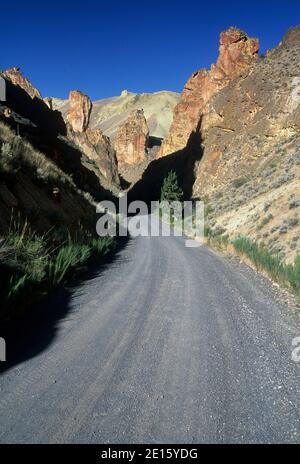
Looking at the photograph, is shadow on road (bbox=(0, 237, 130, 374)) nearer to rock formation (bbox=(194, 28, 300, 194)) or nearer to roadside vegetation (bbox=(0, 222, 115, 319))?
roadside vegetation (bbox=(0, 222, 115, 319))

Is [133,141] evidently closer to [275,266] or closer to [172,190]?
[172,190]

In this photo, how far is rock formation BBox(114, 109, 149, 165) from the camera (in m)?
138

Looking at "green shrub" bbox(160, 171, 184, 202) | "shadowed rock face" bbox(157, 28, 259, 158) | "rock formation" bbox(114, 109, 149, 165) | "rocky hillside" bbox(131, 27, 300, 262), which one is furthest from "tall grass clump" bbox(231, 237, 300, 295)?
"rock formation" bbox(114, 109, 149, 165)

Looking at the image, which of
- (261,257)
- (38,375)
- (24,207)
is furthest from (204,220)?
(38,375)

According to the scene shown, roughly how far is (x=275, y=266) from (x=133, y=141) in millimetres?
130918

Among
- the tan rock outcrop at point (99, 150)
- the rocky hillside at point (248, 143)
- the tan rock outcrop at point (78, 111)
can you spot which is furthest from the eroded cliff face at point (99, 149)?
the rocky hillside at point (248, 143)

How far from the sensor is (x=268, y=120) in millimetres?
47406

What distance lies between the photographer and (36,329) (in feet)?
20.9

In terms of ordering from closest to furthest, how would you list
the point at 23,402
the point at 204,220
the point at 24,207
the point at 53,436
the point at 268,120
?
the point at 53,436, the point at 23,402, the point at 24,207, the point at 204,220, the point at 268,120

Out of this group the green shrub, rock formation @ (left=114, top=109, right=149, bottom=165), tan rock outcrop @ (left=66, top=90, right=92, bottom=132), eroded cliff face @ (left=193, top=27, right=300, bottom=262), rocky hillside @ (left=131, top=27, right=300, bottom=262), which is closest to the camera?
eroded cliff face @ (left=193, top=27, right=300, bottom=262)

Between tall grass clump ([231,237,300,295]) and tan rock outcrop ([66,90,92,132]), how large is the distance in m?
127

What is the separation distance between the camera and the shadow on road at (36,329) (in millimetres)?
5395
